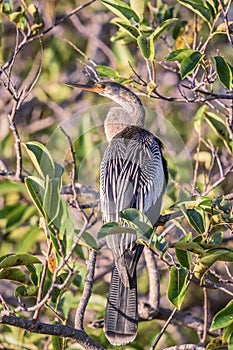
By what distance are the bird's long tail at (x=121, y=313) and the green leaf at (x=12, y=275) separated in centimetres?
67

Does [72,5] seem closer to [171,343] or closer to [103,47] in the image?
[103,47]

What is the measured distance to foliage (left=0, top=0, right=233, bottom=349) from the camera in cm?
249

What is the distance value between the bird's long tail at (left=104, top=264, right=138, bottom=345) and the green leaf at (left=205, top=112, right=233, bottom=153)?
86 cm

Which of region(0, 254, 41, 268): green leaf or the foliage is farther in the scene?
the foliage

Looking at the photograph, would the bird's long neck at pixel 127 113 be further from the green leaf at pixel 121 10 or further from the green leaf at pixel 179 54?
the green leaf at pixel 179 54

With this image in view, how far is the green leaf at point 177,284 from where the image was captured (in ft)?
7.95

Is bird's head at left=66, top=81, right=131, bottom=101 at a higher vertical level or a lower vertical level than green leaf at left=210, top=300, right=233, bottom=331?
higher

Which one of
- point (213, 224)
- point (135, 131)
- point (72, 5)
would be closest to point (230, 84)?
point (213, 224)

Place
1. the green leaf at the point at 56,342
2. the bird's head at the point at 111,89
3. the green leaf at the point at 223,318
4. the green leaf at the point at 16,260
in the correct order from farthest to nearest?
the bird's head at the point at 111,89
the green leaf at the point at 56,342
the green leaf at the point at 223,318
the green leaf at the point at 16,260

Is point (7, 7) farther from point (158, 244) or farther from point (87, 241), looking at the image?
point (158, 244)

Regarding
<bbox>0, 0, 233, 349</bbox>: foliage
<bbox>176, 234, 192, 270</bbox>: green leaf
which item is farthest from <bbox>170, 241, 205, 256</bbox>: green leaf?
<bbox>176, 234, 192, 270</bbox>: green leaf

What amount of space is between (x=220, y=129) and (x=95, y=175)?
2.68 ft

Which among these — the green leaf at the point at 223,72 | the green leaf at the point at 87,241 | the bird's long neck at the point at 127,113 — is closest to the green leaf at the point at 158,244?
the green leaf at the point at 87,241

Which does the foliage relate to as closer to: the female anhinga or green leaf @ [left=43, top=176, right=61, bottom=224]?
green leaf @ [left=43, top=176, right=61, bottom=224]
